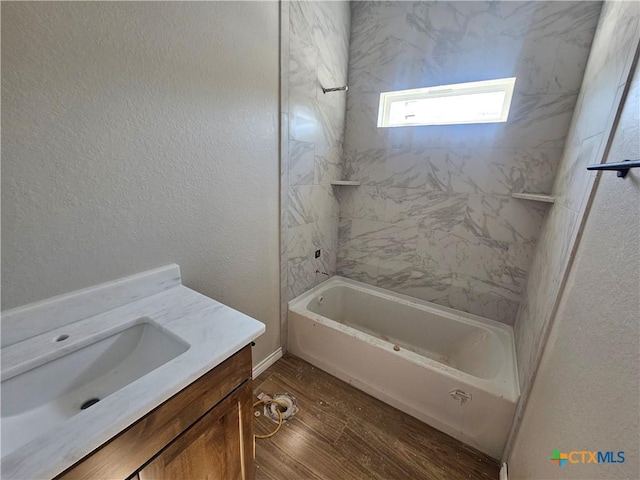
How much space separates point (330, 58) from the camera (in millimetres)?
1914

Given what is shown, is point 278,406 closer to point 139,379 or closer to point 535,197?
point 139,379

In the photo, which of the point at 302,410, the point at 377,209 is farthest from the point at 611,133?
the point at 302,410

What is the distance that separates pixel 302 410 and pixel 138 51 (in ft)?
6.31

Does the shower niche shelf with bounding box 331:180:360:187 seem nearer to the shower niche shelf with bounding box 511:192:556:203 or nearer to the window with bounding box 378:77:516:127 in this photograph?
the window with bounding box 378:77:516:127

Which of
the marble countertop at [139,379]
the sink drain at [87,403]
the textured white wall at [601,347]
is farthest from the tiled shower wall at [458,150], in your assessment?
the sink drain at [87,403]

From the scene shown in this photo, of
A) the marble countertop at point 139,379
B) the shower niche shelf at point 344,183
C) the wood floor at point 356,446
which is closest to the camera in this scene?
the marble countertop at point 139,379

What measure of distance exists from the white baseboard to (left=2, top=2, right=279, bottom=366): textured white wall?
2.07 feet

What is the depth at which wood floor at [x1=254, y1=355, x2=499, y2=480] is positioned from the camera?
49.1 inches

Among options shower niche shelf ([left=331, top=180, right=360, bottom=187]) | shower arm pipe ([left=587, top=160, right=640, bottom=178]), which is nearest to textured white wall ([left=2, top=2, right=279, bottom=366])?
shower niche shelf ([left=331, top=180, right=360, bottom=187])

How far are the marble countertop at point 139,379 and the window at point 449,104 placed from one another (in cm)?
196

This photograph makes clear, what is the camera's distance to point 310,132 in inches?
72.7

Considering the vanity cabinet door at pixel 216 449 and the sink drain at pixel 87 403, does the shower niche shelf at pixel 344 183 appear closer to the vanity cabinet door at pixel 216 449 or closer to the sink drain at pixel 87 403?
the vanity cabinet door at pixel 216 449

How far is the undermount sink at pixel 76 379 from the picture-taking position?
0.67 m

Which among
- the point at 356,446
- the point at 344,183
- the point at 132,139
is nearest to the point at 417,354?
the point at 356,446
